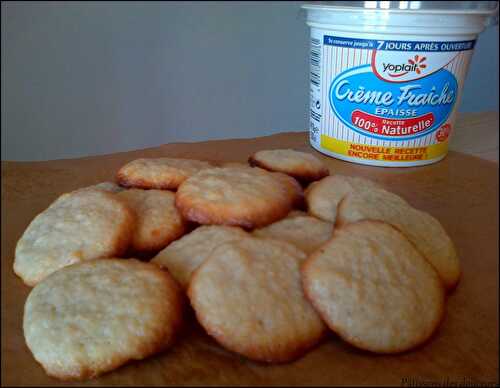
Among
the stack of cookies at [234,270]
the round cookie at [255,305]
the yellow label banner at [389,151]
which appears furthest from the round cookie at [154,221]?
the yellow label banner at [389,151]

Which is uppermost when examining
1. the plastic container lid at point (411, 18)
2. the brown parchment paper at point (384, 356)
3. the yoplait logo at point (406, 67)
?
the plastic container lid at point (411, 18)

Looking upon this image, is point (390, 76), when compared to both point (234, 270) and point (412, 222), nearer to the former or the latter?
point (412, 222)

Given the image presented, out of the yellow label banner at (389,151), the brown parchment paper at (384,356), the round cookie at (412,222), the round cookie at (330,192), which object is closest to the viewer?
the brown parchment paper at (384,356)

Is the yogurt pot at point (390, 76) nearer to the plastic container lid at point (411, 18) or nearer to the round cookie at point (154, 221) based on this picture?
the plastic container lid at point (411, 18)

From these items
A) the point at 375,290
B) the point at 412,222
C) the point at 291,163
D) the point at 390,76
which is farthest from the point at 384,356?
the point at 390,76

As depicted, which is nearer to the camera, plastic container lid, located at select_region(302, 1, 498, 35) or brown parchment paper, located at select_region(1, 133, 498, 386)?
brown parchment paper, located at select_region(1, 133, 498, 386)

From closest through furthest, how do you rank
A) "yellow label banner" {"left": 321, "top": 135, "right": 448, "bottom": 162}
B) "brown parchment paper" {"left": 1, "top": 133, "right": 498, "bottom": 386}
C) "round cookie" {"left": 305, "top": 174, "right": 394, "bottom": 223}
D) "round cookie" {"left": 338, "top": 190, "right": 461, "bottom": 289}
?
"brown parchment paper" {"left": 1, "top": 133, "right": 498, "bottom": 386} → "round cookie" {"left": 338, "top": 190, "right": 461, "bottom": 289} → "round cookie" {"left": 305, "top": 174, "right": 394, "bottom": 223} → "yellow label banner" {"left": 321, "top": 135, "right": 448, "bottom": 162}

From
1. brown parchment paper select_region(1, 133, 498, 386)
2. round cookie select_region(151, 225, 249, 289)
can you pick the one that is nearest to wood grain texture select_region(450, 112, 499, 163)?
brown parchment paper select_region(1, 133, 498, 386)

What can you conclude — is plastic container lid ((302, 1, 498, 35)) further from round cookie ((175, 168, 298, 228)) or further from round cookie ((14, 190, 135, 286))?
round cookie ((14, 190, 135, 286))
